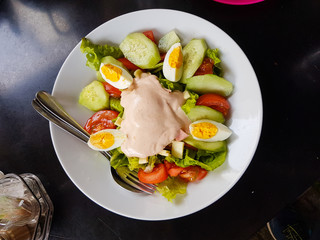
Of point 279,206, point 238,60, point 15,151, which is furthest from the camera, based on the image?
point 15,151

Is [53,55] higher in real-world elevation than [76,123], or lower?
higher

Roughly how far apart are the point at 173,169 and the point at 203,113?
26 cm

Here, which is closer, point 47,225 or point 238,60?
point 238,60

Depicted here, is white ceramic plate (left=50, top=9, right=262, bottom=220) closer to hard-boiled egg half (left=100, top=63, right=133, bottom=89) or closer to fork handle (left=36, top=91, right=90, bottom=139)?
fork handle (left=36, top=91, right=90, bottom=139)

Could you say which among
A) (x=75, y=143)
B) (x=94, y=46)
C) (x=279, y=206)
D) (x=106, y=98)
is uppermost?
(x=94, y=46)

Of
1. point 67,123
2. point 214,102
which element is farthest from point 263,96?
point 67,123

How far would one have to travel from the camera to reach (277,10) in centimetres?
157

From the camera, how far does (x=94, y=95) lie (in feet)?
4.54

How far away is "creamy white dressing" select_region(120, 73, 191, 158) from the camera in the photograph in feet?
4.19

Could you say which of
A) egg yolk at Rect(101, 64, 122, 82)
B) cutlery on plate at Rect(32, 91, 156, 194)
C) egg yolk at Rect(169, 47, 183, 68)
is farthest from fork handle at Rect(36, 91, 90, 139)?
egg yolk at Rect(169, 47, 183, 68)

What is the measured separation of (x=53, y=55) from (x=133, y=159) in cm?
71

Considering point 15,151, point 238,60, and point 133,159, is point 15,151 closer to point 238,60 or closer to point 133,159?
point 133,159

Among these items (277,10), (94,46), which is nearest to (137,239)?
(94,46)

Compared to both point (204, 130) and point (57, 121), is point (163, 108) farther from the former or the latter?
point (57, 121)
